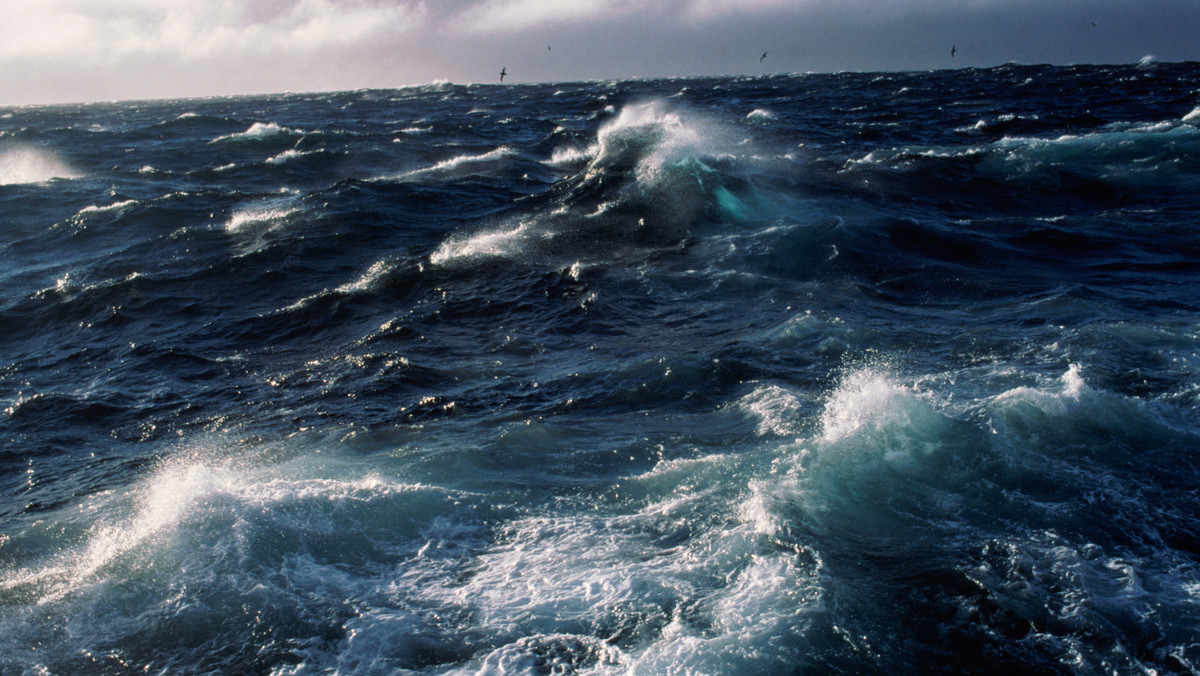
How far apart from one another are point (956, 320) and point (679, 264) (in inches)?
232

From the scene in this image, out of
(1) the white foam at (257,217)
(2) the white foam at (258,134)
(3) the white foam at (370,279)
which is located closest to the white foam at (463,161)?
(1) the white foam at (257,217)

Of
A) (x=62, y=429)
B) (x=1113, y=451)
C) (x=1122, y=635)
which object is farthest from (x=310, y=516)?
(x=1113, y=451)

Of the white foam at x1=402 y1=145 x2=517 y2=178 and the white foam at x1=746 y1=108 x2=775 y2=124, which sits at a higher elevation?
the white foam at x1=746 y1=108 x2=775 y2=124

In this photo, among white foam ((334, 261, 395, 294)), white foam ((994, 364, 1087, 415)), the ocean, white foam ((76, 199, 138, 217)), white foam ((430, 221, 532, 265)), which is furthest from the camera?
white foam ((76, 199, 138, 217))

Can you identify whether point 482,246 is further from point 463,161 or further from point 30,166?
point 30,166

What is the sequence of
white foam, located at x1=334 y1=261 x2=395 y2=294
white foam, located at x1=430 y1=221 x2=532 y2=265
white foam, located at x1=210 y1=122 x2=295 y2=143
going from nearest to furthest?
white foam, located at x1=334 y1=261 x2=395 y2=294
white foam, located at x1=430 y1=221 x2=532 y2=265
white foam, located at x1=210 y1=122 x2=295 y2=143

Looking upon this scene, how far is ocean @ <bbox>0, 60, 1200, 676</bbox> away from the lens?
6.17 m

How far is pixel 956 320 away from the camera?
12.8m

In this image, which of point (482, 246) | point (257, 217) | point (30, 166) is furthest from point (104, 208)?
point (482, 246)

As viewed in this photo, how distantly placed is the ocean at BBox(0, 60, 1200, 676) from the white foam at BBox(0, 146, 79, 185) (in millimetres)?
8810

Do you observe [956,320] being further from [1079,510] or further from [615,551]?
[615,551]

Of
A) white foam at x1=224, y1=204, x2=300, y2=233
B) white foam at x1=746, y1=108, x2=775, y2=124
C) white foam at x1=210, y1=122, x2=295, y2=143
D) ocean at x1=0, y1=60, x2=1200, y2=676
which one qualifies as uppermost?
white foam at x1=746, y1=108, x2=775, y2=124

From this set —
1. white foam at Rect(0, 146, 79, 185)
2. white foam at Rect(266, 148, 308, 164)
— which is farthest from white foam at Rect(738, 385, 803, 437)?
white foam at Rect(0, 146, 79, 185)

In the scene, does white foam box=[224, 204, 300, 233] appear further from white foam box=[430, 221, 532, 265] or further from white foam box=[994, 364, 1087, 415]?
white foam box=[994, 364, 1087, 415]
